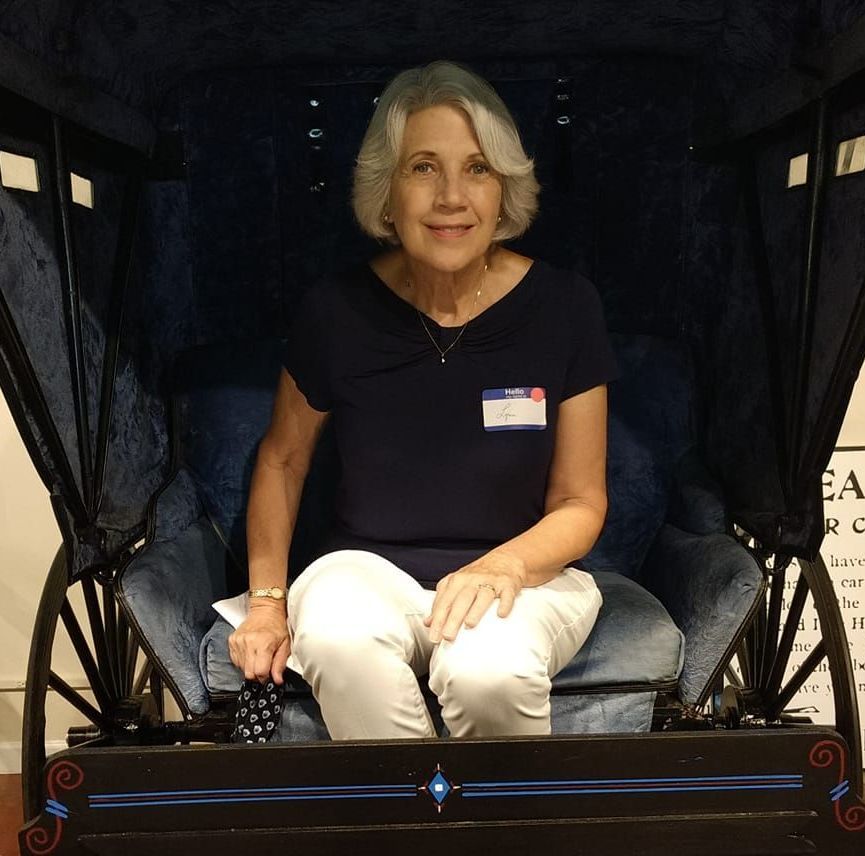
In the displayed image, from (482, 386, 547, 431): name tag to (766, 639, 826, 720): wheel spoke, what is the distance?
0.67 meters

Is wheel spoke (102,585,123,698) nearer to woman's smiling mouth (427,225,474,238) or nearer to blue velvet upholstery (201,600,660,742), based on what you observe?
blue velvet upholstery (201,600,660,742)

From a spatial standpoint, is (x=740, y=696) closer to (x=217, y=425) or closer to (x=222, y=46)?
(x=217, y=425)

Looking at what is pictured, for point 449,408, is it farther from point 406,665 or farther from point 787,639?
point 787,639

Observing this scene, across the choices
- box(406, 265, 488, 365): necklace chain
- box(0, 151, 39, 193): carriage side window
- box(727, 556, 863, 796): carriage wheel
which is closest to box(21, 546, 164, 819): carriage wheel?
box(0, 151, 39, 193): carriage side window

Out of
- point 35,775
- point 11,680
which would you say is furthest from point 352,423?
point 11,680

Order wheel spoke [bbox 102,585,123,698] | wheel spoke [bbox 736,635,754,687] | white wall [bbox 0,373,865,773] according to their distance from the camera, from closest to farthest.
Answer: wheel spoke [bbox 102,585,123,698] → wheel spoke [bbox 736,635,754,687] → white wall [bbox 0,373,865,773]

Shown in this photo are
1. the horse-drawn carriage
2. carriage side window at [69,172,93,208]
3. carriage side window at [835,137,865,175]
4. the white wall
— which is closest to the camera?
the horse-drawn carriage

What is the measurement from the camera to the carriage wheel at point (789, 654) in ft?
5.24

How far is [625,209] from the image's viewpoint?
209 cm

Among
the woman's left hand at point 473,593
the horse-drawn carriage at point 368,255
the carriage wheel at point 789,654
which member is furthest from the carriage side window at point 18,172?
the carriage wheel at point 789,654

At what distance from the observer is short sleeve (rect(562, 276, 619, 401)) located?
165cm

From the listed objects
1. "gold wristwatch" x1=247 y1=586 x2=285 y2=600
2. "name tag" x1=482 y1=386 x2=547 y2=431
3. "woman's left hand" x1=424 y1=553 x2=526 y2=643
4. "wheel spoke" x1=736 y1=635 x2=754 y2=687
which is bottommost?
"wheel spoke" x1=736 y1=635 x2=754 y2=687

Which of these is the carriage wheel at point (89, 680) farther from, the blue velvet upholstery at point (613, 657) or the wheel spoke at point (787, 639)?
the wheel spoke at point (787, 639)

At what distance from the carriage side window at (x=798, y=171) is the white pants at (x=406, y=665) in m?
0.87
